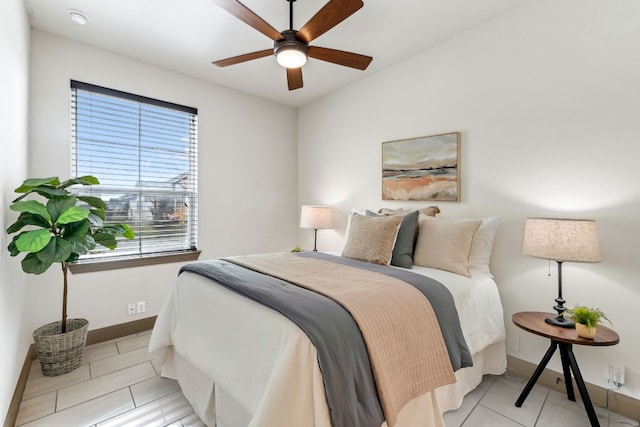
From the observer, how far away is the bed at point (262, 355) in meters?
1.12

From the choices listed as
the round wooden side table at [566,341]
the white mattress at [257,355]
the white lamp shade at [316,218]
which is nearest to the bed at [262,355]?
the white mattress at [257,355]

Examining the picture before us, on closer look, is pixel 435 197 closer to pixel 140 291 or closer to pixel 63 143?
pixel 140 291

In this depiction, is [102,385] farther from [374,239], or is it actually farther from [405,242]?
[405,242]

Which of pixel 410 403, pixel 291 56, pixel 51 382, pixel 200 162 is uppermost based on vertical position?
pixel 291 56

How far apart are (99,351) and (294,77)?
2.89 metres

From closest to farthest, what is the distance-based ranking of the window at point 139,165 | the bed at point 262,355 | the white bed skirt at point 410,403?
1. the bed at point 262,355
2. the white bed skirt at point 410,403
3. the window at point 139,165

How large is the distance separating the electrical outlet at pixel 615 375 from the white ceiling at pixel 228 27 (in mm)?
2581

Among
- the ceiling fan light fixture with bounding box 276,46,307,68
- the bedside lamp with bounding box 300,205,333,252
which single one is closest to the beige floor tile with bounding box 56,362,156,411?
the bedside lamp with bounding box 300,205,333,252

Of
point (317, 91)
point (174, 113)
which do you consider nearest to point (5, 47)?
point (174, 113)

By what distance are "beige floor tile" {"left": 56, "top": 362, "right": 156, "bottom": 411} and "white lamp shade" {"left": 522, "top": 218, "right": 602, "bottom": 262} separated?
111 inches

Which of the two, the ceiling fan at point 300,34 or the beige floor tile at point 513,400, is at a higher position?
the ceiling fan at point 300,34

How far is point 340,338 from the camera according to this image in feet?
3.99

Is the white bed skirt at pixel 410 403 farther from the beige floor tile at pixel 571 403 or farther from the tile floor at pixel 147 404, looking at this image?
the beige floor tile at pixel 571 403

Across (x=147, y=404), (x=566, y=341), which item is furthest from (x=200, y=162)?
(x=566, y=341)
